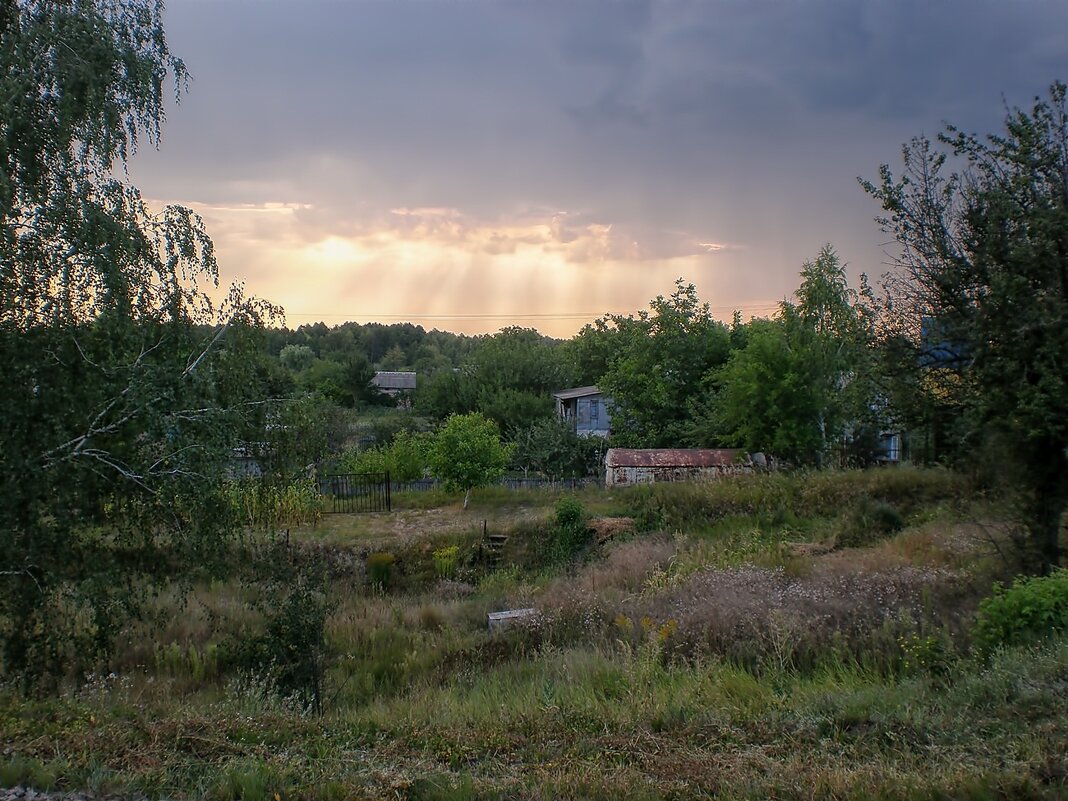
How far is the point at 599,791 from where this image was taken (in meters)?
4.39

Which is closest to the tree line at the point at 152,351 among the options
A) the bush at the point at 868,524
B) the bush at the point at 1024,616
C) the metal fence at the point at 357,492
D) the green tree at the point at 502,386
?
the bush at the point at 1024,616

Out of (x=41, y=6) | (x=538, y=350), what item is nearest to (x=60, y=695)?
(x=41, y=6)

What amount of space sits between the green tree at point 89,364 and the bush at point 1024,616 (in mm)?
7879

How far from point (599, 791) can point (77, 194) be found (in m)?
7.01

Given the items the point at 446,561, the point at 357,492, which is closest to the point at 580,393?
the point at 357,492

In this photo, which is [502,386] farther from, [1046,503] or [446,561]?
[1046,503]

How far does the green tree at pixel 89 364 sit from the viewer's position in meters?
6.52

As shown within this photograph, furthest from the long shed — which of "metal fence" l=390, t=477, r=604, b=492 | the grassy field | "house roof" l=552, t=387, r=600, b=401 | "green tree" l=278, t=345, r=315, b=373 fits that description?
"green tree" l=278, t=345, r=315, b=373

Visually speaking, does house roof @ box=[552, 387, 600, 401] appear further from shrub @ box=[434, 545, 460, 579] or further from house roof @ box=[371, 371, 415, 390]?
house roof @ box=[371, 371, 415, 390]

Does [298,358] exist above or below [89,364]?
above

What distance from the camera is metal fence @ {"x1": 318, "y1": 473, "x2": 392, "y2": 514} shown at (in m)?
23.1

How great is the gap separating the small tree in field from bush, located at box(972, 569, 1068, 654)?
16423 mm

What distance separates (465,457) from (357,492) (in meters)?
4.08

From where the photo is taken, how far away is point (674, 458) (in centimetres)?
2572
